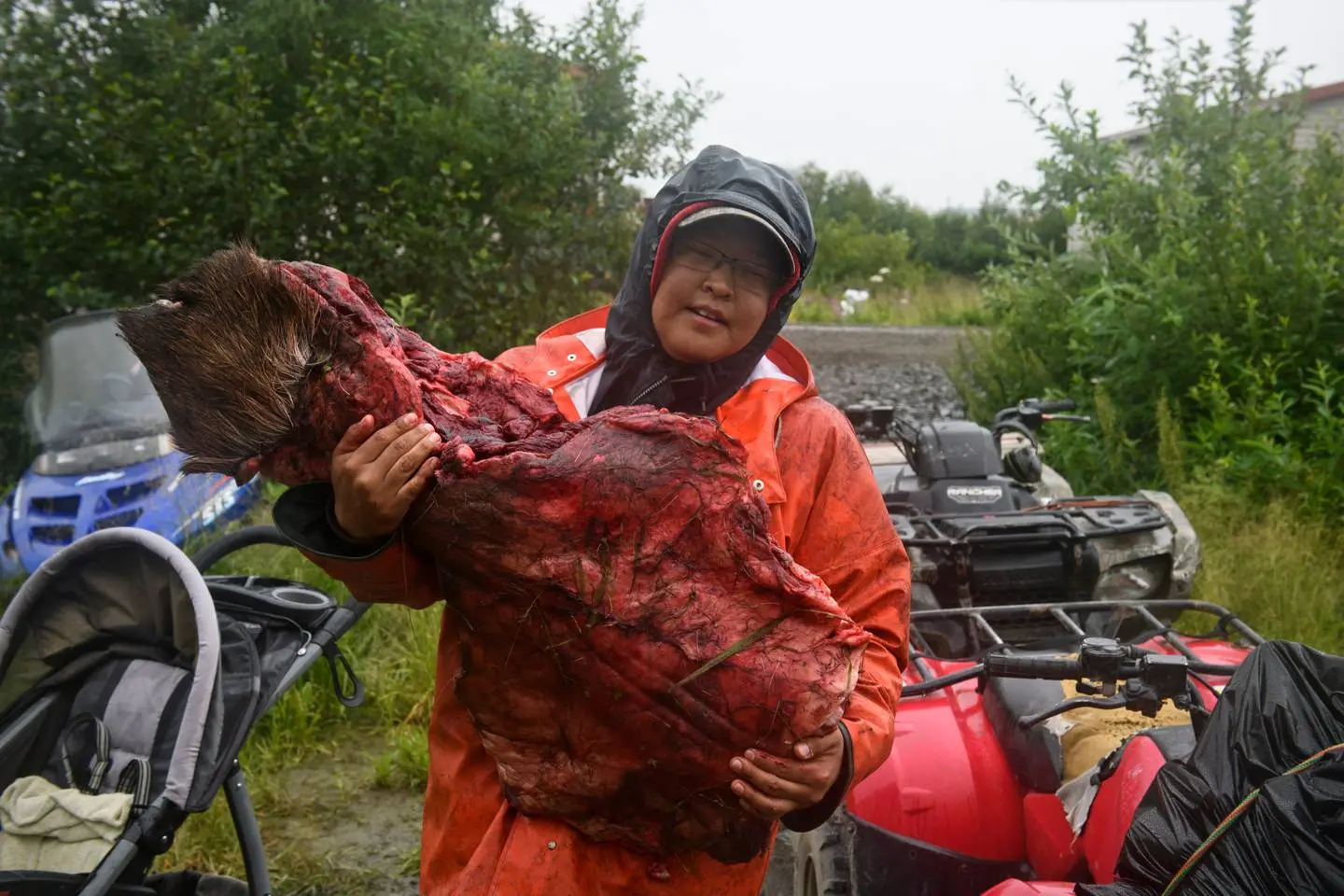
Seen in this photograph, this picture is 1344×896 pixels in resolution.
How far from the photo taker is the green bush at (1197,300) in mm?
6105

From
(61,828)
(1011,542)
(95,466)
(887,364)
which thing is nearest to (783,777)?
(61,828)

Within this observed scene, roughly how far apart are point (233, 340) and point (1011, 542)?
2.98 m

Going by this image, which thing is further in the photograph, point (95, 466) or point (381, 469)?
point (95, 466)

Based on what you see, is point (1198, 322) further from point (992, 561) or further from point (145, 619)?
point (145, 619)

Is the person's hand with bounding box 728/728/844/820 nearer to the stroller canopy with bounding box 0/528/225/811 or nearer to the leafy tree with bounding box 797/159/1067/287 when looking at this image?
the stroller canopy with bounding box 0/528/225/811

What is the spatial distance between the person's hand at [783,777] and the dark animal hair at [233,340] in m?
0.93

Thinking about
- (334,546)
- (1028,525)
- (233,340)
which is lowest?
(1028,525)

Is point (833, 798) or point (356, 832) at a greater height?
point (833, 798)

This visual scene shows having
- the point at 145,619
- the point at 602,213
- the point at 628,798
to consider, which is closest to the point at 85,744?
the point at 145,619

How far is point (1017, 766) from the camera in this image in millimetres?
2551

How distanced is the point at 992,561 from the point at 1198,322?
430 cm

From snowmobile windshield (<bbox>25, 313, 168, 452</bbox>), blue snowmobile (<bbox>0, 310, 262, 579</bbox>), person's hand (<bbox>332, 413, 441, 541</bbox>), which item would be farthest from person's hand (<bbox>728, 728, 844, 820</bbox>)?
snowmobile windshield (<bbox>25, 313, 168, 452</bbox>)

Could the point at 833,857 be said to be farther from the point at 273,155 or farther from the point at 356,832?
the point at 273,155

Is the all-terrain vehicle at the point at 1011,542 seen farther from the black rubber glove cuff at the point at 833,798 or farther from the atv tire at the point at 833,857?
the black rubber glove cuff at the point at 833,798
